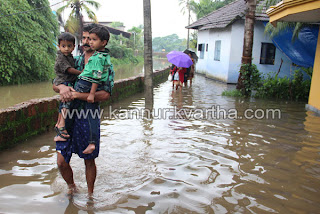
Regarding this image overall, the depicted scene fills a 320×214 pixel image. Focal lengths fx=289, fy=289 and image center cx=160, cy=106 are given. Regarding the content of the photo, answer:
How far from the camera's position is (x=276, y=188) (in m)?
3.47

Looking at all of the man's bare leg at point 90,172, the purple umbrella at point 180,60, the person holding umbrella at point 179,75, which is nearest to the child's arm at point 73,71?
the man's bare leg at point 90,172

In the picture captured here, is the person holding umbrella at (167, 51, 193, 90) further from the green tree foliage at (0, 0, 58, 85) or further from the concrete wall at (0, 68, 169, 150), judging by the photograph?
the concrete wall at (0, 68, 169, 150)

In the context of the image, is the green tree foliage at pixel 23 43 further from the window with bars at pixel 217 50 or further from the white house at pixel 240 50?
the window with bars at pixel 217 50

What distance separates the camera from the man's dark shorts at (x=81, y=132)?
2816mm

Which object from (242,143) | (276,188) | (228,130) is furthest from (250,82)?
(276,188)

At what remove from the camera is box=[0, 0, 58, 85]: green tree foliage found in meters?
12.4

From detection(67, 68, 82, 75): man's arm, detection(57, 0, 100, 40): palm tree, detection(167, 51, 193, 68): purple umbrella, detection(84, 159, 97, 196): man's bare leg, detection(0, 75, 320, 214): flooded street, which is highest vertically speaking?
detection(57, 0, 100, 40): palm tree

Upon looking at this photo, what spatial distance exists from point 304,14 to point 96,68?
21.2ft

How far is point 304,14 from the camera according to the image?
7219mm

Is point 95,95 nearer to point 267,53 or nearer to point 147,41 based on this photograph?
point 147,41

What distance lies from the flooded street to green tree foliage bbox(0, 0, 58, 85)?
27.1 feet

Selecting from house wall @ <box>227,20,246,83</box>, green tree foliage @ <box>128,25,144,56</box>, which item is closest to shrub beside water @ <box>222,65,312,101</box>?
house wall @ <box>227,20,246,83</box>

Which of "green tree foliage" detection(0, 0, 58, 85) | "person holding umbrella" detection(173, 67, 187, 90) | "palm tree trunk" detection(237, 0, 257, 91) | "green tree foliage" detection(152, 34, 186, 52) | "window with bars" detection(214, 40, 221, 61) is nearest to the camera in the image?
"palm tree trunk" detection(237, 0, 257, 91)

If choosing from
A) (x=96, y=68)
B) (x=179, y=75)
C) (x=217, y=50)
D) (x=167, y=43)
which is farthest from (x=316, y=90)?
(x=167, y=43)
